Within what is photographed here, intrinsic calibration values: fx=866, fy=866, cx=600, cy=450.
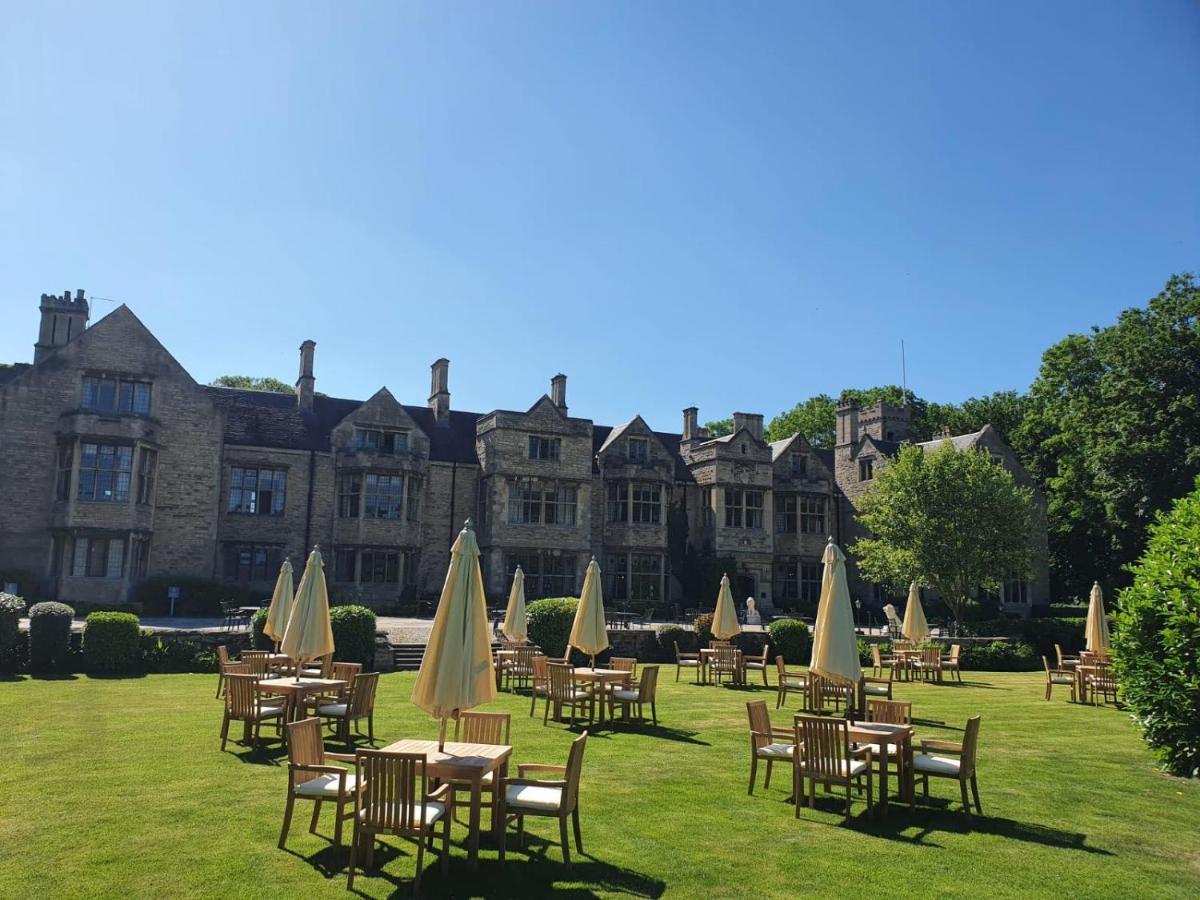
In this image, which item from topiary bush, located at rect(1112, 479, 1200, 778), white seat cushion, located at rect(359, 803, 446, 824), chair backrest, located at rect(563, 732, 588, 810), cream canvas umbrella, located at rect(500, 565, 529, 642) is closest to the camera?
white seat cushion, located at rect(359, 803, 446, 824)

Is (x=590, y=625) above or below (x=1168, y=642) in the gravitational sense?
below

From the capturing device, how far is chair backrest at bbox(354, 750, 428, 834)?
7336mm

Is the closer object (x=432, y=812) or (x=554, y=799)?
(x=432, y=812)

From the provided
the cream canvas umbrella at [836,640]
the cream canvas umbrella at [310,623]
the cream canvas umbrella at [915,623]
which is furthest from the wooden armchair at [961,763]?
the cream canvas umbrella at [915,623]

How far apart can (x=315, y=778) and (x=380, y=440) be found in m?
30.3

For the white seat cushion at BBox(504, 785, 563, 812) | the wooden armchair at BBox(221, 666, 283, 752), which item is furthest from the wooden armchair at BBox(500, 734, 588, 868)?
the wooden armchair at BBox(221, 666, 283, 752)

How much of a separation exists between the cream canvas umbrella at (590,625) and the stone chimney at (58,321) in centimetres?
2806

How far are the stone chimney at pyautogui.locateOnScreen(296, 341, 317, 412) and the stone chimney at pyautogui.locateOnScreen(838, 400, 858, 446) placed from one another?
2941 centimetres

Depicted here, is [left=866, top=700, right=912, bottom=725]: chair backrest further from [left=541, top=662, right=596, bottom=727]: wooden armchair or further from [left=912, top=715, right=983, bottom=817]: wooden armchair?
[left=541, top=662, right=596, bottom=727]: wooden armchair

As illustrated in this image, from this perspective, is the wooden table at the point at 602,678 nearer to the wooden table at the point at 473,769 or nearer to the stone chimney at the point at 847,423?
the wooden table at the point at 473,769

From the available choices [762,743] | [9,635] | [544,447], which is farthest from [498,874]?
[544,447]

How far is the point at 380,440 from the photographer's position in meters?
38.1

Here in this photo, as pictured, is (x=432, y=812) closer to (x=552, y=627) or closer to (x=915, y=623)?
(x=552, y=627)

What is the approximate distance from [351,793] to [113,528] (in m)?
28.9
